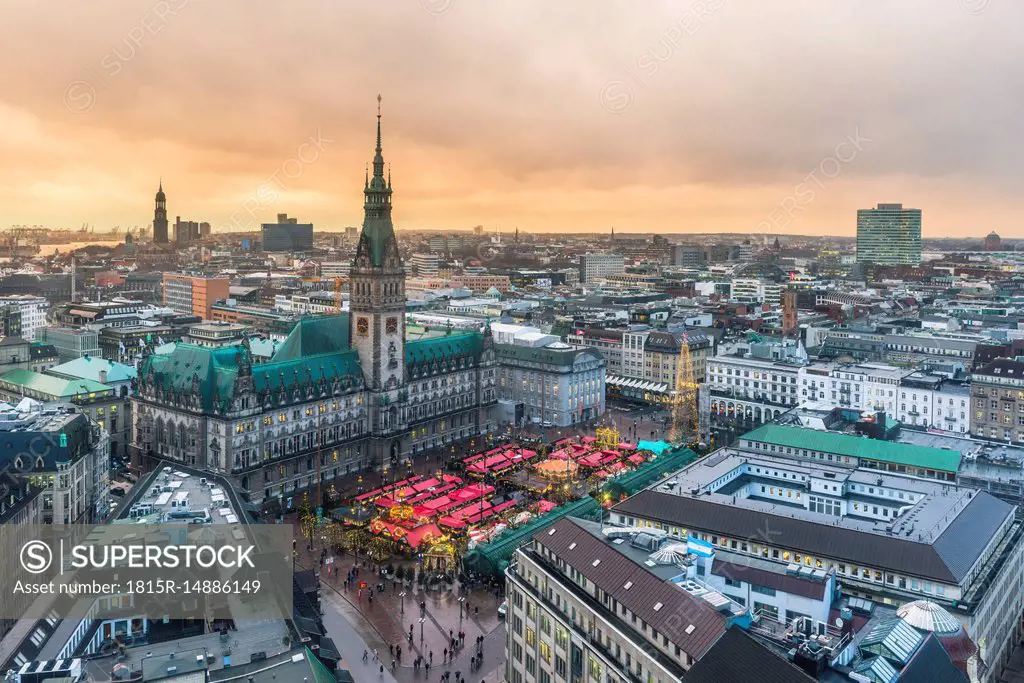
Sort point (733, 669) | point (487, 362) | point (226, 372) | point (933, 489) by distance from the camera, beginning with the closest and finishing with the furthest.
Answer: point (733, 669), point (933, 489), point (226, 372), point (487, 362)

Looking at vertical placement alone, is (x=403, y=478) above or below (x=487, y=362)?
below

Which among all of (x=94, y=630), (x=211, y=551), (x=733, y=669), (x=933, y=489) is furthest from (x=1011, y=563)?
(x=94, y=630)

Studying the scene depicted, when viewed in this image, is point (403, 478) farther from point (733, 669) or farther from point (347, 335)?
point (733, 669)

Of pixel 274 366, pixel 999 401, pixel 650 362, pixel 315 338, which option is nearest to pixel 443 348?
pixel 315 338

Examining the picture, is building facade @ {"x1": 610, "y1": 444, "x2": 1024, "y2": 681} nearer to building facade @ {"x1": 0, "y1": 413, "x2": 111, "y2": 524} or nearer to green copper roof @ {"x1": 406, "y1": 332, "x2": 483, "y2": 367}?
green copper roof @ {"x1": 406, "y1": 332, "x2": 483, "y2": 367}

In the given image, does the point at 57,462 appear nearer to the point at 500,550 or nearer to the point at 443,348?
the point at 500,550

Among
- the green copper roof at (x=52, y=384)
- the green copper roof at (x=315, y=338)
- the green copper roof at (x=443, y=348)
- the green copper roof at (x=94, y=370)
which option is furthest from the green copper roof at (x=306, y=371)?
the green copper roof at (x=94, y=370)
